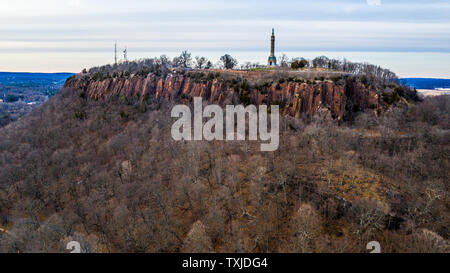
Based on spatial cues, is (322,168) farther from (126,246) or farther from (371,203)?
(126,246)

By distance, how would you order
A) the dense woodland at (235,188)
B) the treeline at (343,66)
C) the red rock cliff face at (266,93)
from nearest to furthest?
the dense woodland at (235,188)
the red rock cliff face at (266,93)
the treeline at (343,66)

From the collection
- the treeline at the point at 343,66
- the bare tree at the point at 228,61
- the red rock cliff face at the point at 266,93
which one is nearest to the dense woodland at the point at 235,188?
the red rock cliff face at the point at 266,93

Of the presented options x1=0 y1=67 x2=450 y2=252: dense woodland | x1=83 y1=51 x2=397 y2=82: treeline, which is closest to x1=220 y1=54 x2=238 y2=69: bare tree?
x1=83 y1=51 x2=397 y2=82: treeline

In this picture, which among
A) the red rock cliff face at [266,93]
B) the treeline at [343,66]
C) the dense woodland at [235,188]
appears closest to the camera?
the dense woodland at [235,188]

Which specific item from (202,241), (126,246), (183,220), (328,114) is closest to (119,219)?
(126,246)

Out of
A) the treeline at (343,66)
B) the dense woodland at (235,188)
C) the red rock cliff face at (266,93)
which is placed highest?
the treeline at (343,66)

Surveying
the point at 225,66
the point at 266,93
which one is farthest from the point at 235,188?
the point at 225,66

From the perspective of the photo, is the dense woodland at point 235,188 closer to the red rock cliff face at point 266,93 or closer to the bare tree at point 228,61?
the red rock cliff face at point 266,93
